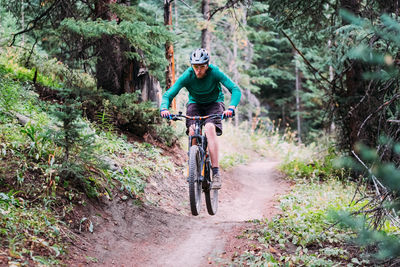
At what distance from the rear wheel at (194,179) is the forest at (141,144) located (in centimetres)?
94

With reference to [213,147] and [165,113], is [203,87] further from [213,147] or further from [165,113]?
[213,147]

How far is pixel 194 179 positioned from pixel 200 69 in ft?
6.30

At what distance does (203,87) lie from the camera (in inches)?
Answer: 258

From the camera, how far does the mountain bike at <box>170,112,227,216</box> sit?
5.98m

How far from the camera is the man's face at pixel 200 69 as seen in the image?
6188mm

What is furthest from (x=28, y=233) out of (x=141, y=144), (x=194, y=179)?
(x=141, y=144)

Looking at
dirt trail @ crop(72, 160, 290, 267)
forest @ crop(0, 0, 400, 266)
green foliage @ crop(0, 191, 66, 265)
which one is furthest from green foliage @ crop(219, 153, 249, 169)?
green foliage @ crop(0, 191, 66, 265)

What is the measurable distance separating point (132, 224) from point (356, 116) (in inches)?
276

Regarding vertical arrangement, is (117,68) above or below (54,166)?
above

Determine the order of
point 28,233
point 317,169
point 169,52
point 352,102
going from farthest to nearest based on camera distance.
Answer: point 317,169
point 169,52
point 352,102
point 28,233

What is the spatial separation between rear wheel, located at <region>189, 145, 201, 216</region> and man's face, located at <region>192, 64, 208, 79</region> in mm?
1277

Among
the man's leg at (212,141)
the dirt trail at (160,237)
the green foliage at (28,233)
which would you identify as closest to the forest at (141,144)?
the green foliage at (28,233)

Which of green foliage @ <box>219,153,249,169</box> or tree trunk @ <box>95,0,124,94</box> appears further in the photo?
green foliage @ <box>219,153,249,169</box>

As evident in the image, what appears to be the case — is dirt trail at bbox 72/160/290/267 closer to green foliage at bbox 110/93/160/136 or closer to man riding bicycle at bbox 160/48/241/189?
man riding bicycle at bbox 160/48/241/189
